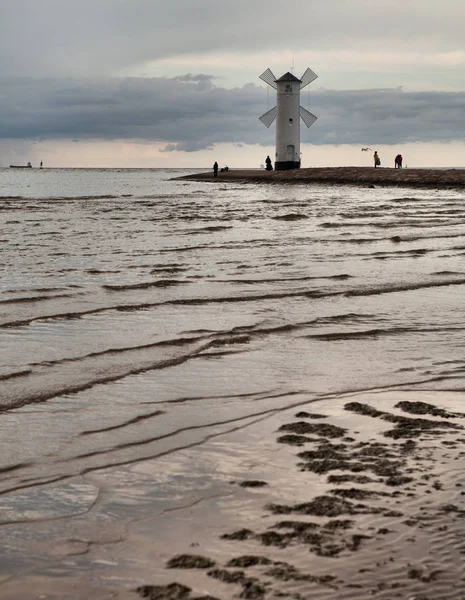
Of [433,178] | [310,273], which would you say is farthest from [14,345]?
[433,178]

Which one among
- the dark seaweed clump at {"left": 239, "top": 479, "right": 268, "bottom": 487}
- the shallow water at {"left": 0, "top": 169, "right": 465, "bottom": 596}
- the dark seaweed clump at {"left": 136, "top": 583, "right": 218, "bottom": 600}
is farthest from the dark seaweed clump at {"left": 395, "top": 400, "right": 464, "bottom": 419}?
the dark seaweed clump at {"left": 136, "top": 583, "right": 218, "bottom": 600}

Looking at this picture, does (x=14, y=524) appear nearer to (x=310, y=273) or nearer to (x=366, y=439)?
(x=366, y=439)

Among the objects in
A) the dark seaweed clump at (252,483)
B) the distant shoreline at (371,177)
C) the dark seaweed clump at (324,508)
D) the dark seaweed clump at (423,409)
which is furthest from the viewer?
the distant shoreline at (371,177)

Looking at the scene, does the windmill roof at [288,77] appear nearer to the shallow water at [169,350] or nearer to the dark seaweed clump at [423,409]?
the shallow water at [169,350]

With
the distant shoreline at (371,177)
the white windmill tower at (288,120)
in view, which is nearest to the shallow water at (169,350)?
the distant shoreline at (371,177)

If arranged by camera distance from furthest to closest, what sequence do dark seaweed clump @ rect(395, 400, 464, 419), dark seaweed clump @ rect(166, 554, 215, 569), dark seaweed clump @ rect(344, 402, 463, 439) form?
dark seaweed clump @ rect(395, 400, 464, 419)
dark seaweed clump @ rect(344, 402, 463, 439)
dark seaweed clump @ rect(166, 554, 215, 569)

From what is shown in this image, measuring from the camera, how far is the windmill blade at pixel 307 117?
73438 millimetres

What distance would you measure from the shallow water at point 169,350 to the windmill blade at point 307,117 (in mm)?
57176

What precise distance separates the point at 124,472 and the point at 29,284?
791 centimetres

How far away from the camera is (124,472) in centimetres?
457

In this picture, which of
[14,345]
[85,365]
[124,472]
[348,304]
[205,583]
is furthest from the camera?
[348,304]

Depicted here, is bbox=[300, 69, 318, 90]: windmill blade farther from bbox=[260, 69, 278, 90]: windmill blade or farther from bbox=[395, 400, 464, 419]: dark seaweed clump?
bbox=[395, 400, 464, 419]: dark seaweed clump

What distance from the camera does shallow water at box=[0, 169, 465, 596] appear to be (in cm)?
439

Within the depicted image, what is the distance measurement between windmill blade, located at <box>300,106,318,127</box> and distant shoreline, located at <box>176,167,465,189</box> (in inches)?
257
